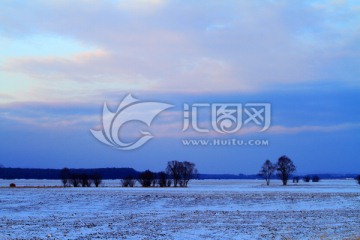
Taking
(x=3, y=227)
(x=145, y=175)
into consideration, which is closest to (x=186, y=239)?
(x=3, y=227)

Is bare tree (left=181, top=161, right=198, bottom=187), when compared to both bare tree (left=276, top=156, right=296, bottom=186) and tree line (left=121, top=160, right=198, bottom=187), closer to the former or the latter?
tree line (left=121, top=160, right=198, bottom=187)

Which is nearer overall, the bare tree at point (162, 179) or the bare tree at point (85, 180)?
the bare tree at point (85, 180)

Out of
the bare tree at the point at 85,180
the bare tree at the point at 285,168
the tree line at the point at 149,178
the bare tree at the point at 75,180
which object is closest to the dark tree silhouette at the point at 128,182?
the tree line at the point at 149,178

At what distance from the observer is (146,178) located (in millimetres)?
110812

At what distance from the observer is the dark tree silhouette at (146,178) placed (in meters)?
110

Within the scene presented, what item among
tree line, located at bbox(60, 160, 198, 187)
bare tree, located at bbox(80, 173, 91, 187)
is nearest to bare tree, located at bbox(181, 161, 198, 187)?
tree line, located at bbox(60, 160, 198, 187)

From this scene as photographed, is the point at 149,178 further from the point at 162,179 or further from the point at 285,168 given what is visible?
Result: the point at 285,168

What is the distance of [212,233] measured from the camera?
20594 millimetres

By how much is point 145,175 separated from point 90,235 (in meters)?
92.1

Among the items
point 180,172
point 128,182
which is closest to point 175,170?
point 180,172

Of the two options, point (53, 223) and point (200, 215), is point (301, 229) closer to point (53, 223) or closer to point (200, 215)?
point (200, 215)

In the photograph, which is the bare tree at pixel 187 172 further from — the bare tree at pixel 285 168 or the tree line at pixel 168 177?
the bare tree at pixel 285 168

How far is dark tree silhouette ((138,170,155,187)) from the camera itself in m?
110

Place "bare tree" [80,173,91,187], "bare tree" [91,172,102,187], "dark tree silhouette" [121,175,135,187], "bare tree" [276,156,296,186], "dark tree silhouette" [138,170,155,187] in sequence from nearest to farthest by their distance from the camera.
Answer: "dark tree silhouette" [121,175,135,187], "bare tree" [91,172,102,187], "dark tree silhouette" [138,170,155,187], "bare tree" [80,173,91,187], "bare tree" [276,156,296,186]
